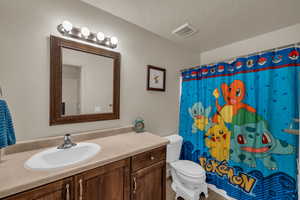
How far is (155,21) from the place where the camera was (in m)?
1.56

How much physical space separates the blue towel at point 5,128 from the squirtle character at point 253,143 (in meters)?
2.17

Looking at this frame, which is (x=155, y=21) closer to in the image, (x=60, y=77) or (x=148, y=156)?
(x=60, y=77)

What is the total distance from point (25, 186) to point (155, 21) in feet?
6.05

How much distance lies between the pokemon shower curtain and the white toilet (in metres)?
0.35

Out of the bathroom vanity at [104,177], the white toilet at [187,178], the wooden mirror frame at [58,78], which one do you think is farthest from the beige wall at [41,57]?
the white toilet at [187,178]

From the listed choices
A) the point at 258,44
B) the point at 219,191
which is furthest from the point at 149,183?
the point at 258,44

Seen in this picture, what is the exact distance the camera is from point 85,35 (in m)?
1.21

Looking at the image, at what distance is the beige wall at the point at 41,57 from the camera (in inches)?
37.5

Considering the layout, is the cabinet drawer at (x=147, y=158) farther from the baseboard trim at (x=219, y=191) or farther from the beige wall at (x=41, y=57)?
the baseboard trim at (x=219, y=191)

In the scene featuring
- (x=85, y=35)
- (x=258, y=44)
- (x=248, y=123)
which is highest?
(x=258, y=44)

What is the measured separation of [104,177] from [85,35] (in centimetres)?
127

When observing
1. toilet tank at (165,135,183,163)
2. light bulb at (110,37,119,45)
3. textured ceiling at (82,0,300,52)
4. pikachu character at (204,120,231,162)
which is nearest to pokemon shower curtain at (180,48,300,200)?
pikachu character at (204,120,231,162)

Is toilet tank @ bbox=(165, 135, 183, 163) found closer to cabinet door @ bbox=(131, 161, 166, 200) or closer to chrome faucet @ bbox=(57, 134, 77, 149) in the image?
cabinet door @ bbox=(131, 161, 166, 200)

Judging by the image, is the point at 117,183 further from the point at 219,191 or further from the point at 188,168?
the point at 219,191
